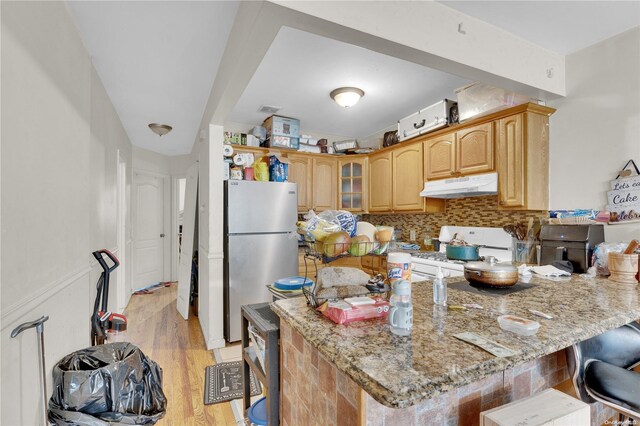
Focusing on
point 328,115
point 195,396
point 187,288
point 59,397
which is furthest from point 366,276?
point 187,288

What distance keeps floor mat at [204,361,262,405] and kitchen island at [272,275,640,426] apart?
118 centimetres

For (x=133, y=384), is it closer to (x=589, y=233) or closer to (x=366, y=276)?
(x=366, y=276)

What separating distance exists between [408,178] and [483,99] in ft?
3.78

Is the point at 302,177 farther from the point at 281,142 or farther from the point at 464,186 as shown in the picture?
the point at 464,186

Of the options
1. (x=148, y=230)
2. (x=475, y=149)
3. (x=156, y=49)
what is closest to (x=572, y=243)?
(x=475, y=149)

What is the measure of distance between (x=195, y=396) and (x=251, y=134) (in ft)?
9.27

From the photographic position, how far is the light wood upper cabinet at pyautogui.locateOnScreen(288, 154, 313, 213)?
3973mm

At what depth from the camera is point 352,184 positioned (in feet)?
14.2

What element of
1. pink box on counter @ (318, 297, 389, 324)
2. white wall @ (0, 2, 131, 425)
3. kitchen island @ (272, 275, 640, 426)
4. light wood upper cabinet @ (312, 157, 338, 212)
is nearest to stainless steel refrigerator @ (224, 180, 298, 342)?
light wood upper cabinet @ (312, 157, 338, 212)

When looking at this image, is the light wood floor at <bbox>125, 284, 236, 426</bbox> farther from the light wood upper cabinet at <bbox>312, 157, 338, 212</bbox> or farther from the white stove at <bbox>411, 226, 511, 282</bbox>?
the light wood upper cabinet at <bbox>312, 157, 338, 212</bbox>

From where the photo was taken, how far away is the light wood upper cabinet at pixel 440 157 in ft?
10.0

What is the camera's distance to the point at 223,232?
10.1 feet

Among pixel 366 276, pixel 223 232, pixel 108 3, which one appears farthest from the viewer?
pixel 223 232

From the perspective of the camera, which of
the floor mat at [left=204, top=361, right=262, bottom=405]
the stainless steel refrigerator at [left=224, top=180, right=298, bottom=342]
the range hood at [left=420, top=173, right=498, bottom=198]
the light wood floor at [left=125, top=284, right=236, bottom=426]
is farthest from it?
the stainless steel refrigerator at [left=224, top=180, right=298, bottom=342]
